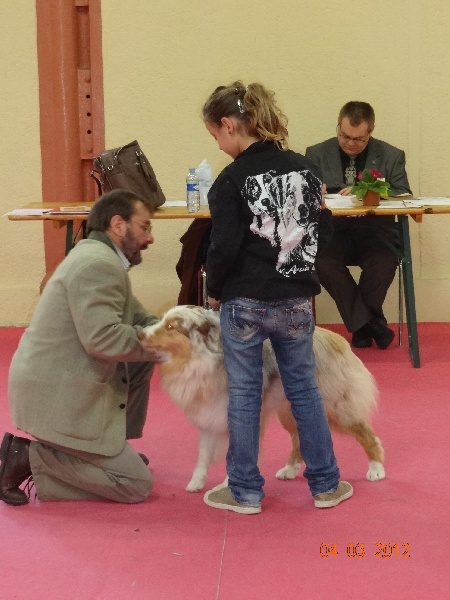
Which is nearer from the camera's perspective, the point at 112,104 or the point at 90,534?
the point at 90,534

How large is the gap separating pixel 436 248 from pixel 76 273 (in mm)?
4082

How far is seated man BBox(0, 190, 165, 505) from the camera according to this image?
3340 millimetres

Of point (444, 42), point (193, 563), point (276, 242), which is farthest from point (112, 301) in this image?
point (444, 42)

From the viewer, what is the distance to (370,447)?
12.3 feet

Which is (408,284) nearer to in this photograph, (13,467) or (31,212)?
(31,212)

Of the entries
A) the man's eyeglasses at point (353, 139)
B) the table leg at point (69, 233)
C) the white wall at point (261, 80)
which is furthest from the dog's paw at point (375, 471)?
the white wall at point (261, 80)

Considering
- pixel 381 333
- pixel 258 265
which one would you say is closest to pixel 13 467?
pixel 258 265

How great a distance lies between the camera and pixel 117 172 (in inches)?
222

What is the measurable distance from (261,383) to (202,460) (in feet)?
1.66

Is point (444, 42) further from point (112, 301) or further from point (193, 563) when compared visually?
point (193, 563)

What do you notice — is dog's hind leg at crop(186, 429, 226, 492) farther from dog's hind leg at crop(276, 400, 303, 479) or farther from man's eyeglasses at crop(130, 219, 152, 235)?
man's eyeglasses at crop(130, 219, 152, 235)

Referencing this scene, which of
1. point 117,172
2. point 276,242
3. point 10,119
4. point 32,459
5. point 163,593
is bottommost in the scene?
point 163,593

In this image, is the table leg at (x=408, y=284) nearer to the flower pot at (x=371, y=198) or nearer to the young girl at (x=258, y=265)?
the flower pot at (x=371, y=198)
